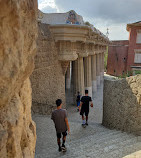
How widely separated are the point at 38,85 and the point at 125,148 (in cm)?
394

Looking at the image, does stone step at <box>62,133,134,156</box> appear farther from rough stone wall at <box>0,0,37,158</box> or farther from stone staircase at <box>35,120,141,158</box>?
rough stone wall at <box>0,0,37,158</box>

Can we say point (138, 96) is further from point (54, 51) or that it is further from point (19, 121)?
point (54, 51)

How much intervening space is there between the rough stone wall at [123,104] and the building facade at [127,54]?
40.5ft

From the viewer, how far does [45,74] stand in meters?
6.34

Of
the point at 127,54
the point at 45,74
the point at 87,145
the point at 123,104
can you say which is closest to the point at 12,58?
the point at 87,145

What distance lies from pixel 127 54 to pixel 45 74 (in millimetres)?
15882

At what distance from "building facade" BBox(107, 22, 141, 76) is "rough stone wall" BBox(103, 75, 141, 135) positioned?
1233 centimetres

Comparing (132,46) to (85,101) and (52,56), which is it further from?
Answer: (85,101)

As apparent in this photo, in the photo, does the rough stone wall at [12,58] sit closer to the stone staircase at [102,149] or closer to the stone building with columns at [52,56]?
the stone staircase at [102,149]

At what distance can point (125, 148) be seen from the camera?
3203 millimetres

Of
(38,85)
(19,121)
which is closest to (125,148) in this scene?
(19,121)

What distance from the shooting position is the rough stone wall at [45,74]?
5855mm

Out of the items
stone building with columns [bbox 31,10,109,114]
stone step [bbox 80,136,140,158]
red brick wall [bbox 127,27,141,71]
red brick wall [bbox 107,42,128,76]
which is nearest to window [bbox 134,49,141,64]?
red brick wall [bbox 127,27,141,71]

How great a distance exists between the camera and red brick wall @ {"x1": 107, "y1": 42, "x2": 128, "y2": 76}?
65.6 feet
